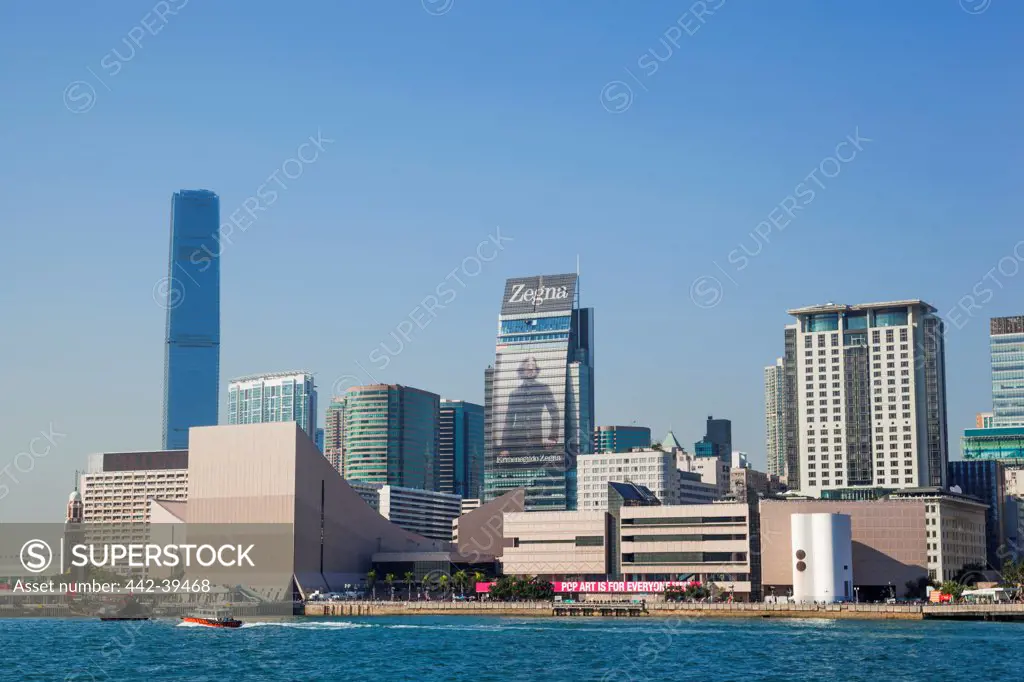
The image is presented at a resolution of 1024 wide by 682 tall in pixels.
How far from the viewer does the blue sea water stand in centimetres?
5997

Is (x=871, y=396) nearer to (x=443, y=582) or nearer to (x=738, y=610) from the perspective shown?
(x=443, y=582)

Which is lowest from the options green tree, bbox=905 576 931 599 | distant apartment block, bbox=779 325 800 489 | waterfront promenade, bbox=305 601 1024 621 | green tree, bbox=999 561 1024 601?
waterfront promenade, bbox=305 601 1024 621

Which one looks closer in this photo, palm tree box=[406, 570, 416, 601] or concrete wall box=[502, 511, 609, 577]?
concrete wall box=[502, 511, 609, 577]

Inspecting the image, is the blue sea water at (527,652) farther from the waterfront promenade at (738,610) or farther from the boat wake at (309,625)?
the waterfront promenade at (738,610)

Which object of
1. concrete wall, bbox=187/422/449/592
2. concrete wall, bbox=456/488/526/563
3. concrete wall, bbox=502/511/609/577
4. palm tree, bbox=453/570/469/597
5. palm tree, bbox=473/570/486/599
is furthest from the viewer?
concrete wall, bbox=456/488/526/563

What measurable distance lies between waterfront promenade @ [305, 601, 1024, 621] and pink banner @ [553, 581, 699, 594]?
9859 mm

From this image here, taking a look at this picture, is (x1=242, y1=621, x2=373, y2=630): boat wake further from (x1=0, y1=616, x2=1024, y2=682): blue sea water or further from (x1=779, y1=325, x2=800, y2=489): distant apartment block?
(x1=779, y1=325, x2=800, y2=489): distant apartment block

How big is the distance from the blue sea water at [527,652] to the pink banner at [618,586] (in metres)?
23.2

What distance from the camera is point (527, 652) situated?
71312 mm

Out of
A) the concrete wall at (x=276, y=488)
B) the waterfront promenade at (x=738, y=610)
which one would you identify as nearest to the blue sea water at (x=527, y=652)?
the waterfront promenade at (x=738, y=610)

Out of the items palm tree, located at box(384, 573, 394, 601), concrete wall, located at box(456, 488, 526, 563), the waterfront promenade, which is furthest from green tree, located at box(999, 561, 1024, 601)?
palm tree, located at box(384, 573, 394, 601)

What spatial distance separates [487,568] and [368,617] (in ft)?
110

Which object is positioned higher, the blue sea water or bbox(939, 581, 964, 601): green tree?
bbox(939, 581, 964, 601): green tree

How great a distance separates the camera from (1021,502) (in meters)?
178
